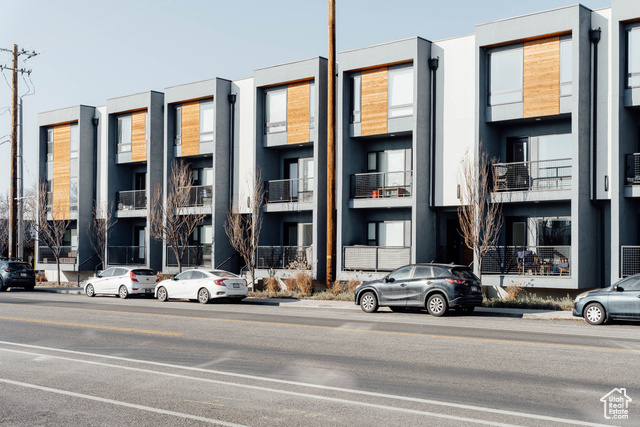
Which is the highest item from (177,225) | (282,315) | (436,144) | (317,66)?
(317,66)

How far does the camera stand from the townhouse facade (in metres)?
24.0

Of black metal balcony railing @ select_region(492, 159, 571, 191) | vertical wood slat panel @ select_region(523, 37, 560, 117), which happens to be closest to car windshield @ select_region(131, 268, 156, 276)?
black metal balcony railing @ select_region(492, 159, 571, 191)

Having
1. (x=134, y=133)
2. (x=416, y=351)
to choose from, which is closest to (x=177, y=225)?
(x=134, y=133)

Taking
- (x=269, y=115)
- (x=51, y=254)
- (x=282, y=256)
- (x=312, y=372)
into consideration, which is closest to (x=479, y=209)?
(x=282, y=256)

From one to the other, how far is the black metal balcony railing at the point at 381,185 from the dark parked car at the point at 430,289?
7.53 metres

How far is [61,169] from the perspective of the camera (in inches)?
1674

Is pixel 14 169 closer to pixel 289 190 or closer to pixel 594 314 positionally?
pixel 289 190

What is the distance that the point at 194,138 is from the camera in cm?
3538

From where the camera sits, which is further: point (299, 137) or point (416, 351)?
point (299, 137)

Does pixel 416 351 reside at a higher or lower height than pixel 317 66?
lower

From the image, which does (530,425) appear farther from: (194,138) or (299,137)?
(194,138)

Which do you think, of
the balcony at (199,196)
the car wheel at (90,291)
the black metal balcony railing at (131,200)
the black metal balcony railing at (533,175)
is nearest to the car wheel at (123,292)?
the car wheel at (90,291)

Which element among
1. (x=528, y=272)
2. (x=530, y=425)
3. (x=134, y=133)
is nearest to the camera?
(x=530, y=425)

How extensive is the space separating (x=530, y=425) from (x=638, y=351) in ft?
Answer: 21.4
